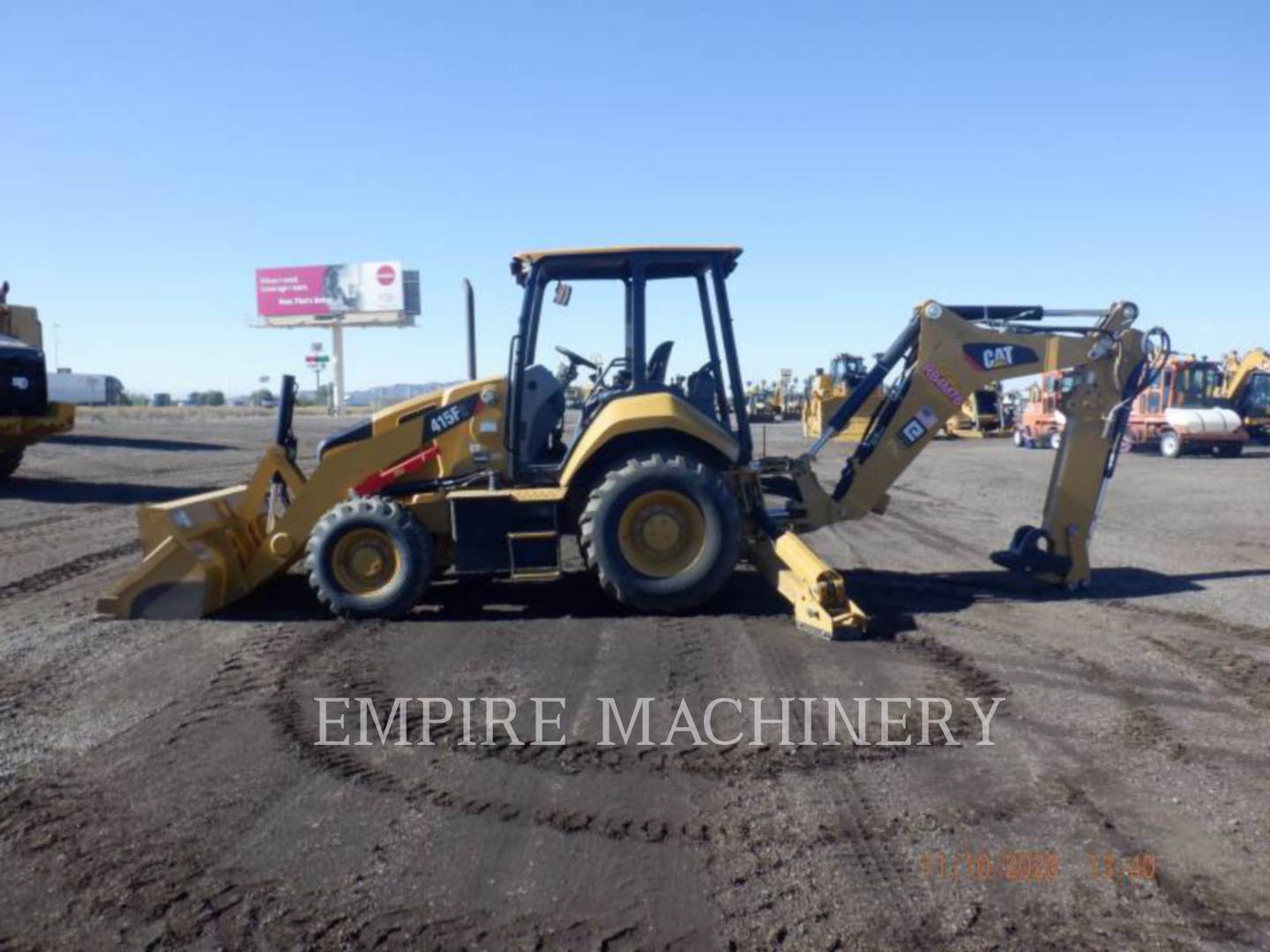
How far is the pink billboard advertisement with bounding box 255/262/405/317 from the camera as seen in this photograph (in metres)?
81.8

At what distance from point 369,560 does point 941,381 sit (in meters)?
4.78

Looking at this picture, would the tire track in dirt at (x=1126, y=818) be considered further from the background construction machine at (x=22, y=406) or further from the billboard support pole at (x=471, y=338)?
the background construction machine at (x=22, y=406)

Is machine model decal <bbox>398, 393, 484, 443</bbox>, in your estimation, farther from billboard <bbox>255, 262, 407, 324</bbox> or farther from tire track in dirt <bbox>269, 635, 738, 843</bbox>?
billboard <bbox>255, 262, 407, 324</bbox>

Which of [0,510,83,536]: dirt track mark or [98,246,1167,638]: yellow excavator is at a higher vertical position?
[98,246,1167,638]: yellow excavator

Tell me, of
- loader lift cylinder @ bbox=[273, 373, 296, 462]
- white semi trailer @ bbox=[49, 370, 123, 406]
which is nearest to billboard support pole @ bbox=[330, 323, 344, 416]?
white semi trailer @ bbox=[49, 370, 123, 406]

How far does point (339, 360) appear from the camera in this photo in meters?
79.3

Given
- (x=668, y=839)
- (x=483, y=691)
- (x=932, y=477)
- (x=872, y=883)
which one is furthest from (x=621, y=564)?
(x=932, y=477)

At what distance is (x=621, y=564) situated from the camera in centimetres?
741

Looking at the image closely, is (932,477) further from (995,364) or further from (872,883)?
(872,883)

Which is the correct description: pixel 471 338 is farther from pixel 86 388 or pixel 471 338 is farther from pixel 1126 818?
pixel 86 388

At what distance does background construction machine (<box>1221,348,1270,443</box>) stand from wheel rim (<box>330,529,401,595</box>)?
A: 90.6ft

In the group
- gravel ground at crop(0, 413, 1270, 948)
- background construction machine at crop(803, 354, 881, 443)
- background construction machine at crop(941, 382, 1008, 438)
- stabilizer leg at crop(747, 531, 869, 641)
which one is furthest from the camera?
background construction machine at crop(941, 382, 1008, 438)

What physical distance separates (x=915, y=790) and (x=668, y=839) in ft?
3.87

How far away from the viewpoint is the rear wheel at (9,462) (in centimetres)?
1648
